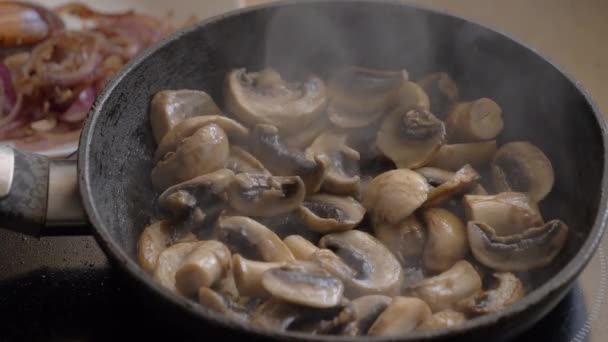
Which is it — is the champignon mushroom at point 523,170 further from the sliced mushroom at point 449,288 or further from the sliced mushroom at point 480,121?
the sliced mushroom at point 449,288

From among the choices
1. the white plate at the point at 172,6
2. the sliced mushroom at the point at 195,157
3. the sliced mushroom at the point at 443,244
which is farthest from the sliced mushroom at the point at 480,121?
the white plate at the point at 172,6

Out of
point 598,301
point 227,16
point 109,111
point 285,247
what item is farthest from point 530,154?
point 109,111

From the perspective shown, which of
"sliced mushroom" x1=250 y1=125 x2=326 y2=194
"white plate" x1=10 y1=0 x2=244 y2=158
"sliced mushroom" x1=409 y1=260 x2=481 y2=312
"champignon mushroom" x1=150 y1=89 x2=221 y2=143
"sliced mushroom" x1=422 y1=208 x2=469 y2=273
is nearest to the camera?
"sliced mushroom" x1=409 y1=260 x2=481 y2=312

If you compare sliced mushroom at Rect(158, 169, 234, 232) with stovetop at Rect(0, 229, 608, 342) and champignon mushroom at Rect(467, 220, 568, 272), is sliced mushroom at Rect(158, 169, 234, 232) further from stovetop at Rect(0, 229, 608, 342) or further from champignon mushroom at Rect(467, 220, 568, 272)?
champignon mushroom at Rect(467, 220, 568, 272)

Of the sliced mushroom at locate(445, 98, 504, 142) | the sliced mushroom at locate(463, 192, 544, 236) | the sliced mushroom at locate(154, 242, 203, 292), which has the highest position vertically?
the sliced mushroom at locate(445, 98, 504, 142)

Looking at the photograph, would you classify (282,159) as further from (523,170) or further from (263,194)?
(523,170)

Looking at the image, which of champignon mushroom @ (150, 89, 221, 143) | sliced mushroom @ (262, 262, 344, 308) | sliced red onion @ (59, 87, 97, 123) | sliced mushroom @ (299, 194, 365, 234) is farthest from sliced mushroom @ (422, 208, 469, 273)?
sliced red onion @ (59, 87, 97, 123)
